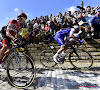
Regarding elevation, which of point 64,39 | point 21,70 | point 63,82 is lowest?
point 63,82

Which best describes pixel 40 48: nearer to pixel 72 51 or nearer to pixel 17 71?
pixel 72 51

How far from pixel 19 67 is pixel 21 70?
0.16 m

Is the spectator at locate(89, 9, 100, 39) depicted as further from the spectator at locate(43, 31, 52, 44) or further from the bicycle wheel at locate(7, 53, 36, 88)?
the bicycle wheel at locate(7, 53, 36, 88)

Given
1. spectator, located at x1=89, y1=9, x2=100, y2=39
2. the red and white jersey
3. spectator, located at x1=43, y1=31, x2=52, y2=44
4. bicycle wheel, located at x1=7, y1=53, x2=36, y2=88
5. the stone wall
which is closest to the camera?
bicycle wheel, located at x1=7, y1=53, x2=36, y2=88

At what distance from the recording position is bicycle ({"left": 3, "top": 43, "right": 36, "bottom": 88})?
9.76 ft

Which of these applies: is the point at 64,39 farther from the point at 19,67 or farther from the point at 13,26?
the point at 19,67

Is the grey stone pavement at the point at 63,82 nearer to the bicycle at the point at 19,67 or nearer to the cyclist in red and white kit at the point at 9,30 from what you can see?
the bicycle at the point at 19,67

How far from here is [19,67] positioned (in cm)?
353

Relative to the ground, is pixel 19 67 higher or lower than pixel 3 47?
lower

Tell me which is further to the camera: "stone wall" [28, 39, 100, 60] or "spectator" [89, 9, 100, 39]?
"stone wall" [28, 39, 100, 60]

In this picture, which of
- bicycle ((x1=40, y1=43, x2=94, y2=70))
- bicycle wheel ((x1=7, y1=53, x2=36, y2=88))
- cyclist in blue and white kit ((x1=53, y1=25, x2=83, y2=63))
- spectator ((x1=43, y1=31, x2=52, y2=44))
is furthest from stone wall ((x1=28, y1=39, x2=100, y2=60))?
bicycle wheel ((x1=7, y1=53, x2=36, y2=88))

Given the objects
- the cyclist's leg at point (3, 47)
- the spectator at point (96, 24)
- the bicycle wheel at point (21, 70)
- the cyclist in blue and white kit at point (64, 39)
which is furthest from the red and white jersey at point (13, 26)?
the spectator at point (96, 24)

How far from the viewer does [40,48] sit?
27.4 ft

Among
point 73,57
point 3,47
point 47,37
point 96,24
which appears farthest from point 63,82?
point 47,37
